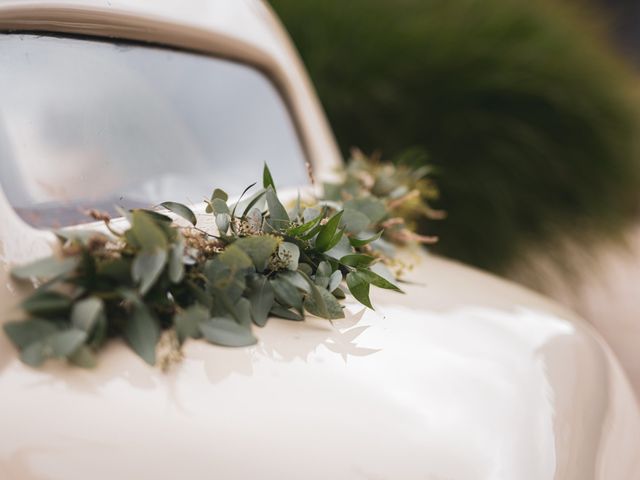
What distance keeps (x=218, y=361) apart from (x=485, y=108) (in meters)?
3.14

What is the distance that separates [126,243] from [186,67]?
96cm

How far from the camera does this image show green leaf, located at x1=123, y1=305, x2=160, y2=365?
3.05 feet

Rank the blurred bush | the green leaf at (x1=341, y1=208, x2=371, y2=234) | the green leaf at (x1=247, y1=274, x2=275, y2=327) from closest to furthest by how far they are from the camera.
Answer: the green leaf at (x1=247, y1=274, x2=275, y2=327) < the green leaf at (x1=341, y1=208, x2=371, y2=234) < the blurred bush

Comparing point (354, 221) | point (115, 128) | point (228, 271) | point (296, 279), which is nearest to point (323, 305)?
point (296, 279)

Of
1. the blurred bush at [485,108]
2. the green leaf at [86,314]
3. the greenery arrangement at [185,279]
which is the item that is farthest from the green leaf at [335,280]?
the blurred bush at [485,108]

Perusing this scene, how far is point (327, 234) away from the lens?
3.94 ft

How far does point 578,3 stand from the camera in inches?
186

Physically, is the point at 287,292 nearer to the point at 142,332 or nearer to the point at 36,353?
the point at 142,332

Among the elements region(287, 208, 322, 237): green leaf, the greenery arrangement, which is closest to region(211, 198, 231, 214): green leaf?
the greenery arrangement

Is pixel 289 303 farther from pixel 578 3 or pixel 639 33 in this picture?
pixel 639 33

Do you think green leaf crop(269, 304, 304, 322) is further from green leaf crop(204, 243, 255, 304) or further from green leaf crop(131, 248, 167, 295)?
green leaf crop(131, 248, 167, 295)

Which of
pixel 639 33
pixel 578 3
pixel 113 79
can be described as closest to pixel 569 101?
pixel 578 3

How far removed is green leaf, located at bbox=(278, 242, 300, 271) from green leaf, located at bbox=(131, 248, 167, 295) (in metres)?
0.22

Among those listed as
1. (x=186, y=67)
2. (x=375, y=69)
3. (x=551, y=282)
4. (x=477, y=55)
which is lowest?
(x=551, y=282)
